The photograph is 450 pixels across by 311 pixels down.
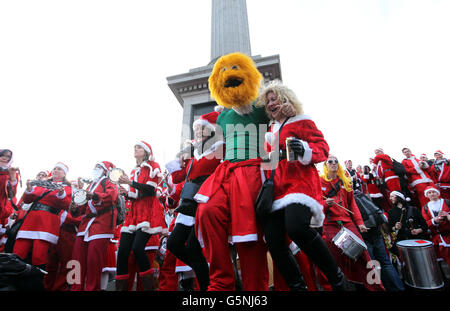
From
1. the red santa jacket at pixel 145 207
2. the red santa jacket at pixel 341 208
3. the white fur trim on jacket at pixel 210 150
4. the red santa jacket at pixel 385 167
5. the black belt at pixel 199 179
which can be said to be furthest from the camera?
the red santa jacket at pixel 385 167

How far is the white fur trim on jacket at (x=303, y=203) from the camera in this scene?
6.68 feet

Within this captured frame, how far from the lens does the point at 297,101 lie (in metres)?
2.55

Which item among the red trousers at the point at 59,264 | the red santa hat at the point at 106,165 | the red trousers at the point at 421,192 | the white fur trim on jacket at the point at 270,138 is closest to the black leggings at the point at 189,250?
the white fur trim on jacket at the point at 270,138

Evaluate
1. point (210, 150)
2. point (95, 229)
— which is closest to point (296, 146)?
point (210, 150)

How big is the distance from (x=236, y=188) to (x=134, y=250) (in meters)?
2.19

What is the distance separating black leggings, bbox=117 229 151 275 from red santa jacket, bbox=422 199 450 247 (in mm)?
5445

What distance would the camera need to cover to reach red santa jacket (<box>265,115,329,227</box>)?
2.08 m

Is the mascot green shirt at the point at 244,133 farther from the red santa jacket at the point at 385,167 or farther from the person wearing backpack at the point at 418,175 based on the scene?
the person wearing backpack at the point at 418,175

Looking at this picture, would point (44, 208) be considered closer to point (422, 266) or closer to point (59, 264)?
point (59, 264)

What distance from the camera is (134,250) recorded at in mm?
3574

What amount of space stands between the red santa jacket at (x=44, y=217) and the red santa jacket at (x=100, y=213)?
0.34 metres

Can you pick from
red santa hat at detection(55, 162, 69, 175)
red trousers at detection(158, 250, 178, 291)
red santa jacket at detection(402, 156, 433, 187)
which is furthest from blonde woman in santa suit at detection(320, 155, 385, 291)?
red santa hat at detection(55, 162, 69, 175)
